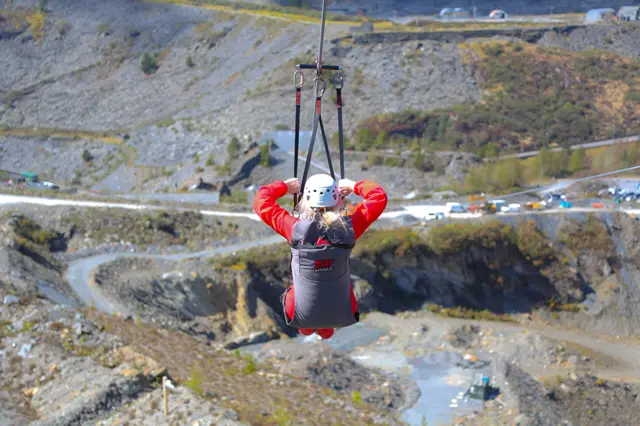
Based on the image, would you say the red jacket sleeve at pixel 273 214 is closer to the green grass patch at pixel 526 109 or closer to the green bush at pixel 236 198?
the green bush at pixel 236 198

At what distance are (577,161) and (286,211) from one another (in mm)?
61084

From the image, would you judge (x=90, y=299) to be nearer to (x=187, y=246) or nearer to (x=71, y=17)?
(x=187, y=246)

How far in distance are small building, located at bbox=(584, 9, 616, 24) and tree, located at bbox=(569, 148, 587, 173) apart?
149 ft

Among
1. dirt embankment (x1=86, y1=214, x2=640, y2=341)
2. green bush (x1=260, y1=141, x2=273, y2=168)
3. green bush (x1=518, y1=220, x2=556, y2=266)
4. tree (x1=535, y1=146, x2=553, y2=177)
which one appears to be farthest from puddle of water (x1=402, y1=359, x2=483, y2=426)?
green bush (x1=260, y1=141, x2=273, y2=168)

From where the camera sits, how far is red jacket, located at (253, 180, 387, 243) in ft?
29.5

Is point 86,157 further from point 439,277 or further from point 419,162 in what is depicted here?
point 439,277

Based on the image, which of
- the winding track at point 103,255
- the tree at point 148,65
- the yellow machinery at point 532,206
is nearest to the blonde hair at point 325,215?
the winding track at point 103,255

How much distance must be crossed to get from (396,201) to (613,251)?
13779mm

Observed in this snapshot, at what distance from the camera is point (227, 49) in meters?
102

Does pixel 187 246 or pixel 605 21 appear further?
pixel 605 21

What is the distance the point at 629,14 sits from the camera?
107000 millimetres

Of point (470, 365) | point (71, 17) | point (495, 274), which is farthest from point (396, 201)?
point (71, 17)

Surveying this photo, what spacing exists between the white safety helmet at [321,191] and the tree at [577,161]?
195 ft

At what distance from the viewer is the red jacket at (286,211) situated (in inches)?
354
